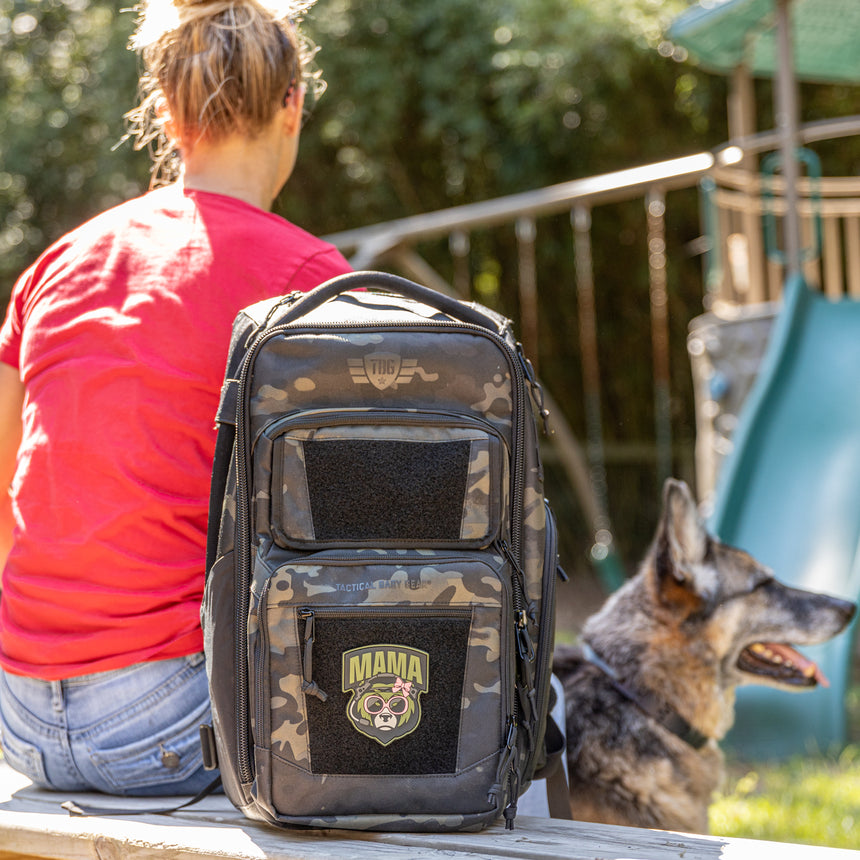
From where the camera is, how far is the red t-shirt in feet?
5.01

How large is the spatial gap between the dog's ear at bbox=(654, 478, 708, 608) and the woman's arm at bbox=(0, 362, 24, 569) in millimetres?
1322

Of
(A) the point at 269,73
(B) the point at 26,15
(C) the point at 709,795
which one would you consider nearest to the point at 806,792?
(C) the point at 709,795

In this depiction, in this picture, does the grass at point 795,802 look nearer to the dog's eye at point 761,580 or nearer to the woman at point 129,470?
the dog's eye at point 761,580

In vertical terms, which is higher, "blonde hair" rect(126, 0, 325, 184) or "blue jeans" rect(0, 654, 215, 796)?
"blonde hair" rect(126, 0, 325, 184)

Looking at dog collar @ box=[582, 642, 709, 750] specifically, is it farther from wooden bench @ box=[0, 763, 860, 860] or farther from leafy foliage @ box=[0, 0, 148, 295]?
leafy foliage @ box=[0, 0, 148, 295]

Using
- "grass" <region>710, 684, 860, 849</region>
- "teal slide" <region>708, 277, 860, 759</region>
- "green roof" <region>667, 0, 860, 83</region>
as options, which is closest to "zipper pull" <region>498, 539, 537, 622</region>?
"grass" <region>710, 684, 860, 849</region>

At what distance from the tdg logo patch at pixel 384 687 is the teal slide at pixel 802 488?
3.16 metres

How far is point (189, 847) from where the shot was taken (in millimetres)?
1338

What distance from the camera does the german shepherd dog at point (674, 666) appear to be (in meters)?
2.14

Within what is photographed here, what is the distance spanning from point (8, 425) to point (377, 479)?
755 mm

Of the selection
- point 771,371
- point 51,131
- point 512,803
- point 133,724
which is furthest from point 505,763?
point 51,131

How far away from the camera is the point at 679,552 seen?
2.34m

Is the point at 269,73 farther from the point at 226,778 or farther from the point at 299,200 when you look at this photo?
the point at 299,200

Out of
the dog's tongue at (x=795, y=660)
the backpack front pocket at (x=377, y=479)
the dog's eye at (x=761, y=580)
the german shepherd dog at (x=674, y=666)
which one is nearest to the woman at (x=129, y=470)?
the backpack front pocket at (x=377, y=479)
